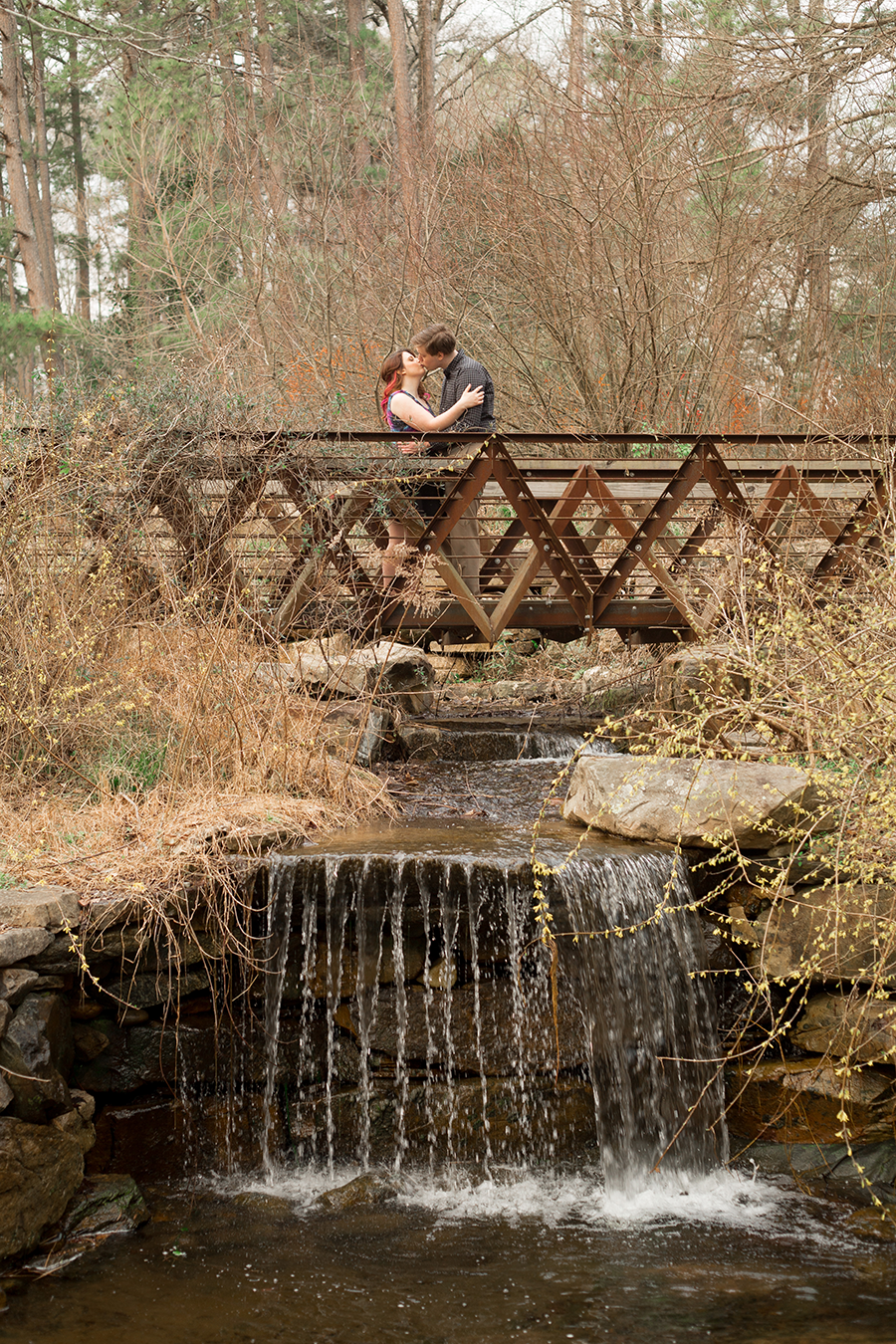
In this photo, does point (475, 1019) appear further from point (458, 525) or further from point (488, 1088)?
point (458, 525)

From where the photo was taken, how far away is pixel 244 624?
6.98 metres

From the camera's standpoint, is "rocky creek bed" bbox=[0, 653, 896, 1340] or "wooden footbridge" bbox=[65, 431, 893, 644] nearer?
"rocky creek bed" bbox=[0, 653, 896, 1340]

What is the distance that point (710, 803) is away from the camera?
19.6ft

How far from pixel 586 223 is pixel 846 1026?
9.09 meters

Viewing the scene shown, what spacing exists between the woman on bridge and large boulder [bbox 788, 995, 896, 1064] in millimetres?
3799

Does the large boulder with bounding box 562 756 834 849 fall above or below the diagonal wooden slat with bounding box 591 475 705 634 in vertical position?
below

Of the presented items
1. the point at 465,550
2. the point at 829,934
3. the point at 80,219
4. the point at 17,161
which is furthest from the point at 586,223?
the point at 80,219

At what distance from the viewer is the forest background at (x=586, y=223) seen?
10828 mm

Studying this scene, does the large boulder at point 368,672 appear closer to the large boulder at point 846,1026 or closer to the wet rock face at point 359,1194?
the wet rock face at point 359,1194

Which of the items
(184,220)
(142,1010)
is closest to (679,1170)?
(142,1010)

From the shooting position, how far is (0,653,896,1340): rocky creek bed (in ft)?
17.1

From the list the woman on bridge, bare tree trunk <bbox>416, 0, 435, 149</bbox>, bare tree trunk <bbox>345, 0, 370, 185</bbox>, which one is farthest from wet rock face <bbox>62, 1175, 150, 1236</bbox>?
bare tree trunk <bbox>416, 0, 435, 149</bbox>

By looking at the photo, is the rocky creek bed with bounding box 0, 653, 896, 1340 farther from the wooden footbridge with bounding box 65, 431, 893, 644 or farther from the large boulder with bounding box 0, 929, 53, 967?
the wooden footbridge with bounding box 65, 431, 893, 644

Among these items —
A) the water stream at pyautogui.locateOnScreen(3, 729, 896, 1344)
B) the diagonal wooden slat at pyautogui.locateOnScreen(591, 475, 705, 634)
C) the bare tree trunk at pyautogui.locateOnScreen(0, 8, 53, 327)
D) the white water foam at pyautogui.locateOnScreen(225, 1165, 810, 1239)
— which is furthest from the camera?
the bare tree trunk at pyautogui.locateOnScreen(0, 8, 53, 327)
